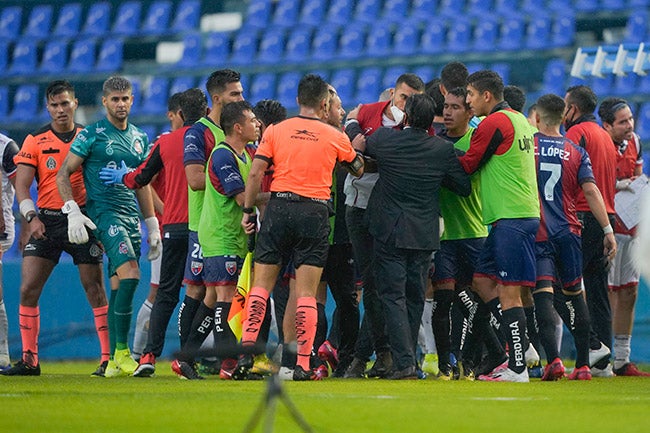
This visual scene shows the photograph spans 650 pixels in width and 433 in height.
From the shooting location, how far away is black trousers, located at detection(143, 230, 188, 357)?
1006cm

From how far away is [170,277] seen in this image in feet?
33.4

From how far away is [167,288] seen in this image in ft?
33.3

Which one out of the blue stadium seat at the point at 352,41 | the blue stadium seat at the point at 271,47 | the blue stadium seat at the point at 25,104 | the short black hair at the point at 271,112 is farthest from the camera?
the blue stadium seat at the point at 25,104

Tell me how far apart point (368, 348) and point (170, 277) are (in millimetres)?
1718

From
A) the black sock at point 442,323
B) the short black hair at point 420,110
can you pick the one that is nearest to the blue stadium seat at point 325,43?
the black sock at point 442,323

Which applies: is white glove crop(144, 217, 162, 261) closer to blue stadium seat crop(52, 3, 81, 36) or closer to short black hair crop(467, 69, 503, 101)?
short black hair crop(467, 69, 503, 101)

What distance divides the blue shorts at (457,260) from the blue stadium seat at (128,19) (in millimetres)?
14877

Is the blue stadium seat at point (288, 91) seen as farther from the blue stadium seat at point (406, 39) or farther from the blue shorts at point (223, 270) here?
the blue shorts at point (223, 270)

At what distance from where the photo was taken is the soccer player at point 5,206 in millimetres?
10953

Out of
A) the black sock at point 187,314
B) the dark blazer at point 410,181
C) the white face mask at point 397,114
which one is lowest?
the black sock at point 187,314

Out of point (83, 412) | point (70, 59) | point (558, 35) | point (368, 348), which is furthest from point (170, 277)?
point (70, 59)

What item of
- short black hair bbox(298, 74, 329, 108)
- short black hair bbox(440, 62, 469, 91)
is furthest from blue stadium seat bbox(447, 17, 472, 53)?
short black hair bbox(298, 74, 329, 108)

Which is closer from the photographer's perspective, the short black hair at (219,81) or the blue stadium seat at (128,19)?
the short black hair at (219,81)

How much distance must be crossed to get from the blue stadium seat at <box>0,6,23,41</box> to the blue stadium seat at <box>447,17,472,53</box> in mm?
8772
